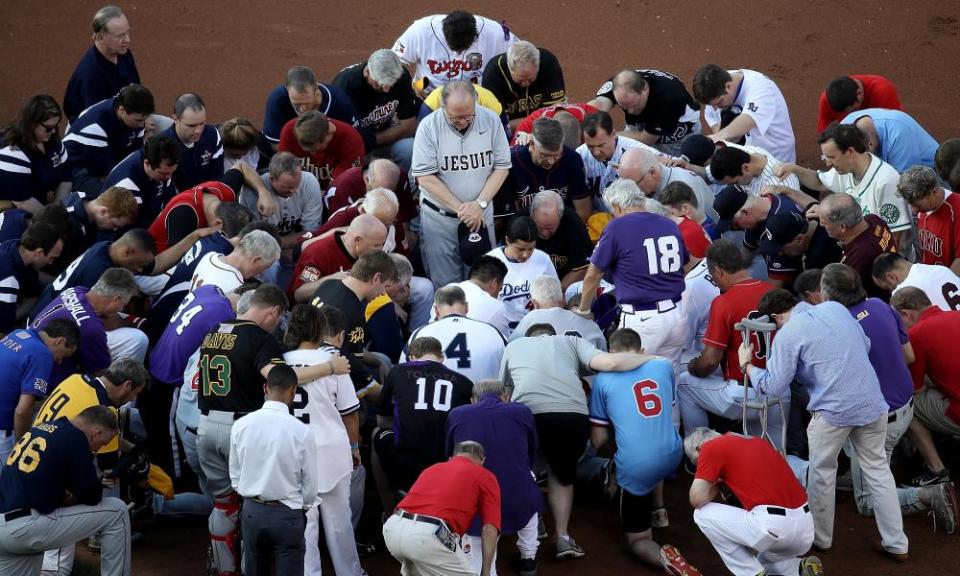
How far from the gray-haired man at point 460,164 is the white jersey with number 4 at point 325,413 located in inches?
100

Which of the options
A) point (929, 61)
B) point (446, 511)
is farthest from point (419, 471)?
point (929, 61)

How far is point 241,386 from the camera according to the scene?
24.7 feet

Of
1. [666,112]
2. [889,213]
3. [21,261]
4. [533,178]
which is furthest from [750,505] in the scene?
[21,261]

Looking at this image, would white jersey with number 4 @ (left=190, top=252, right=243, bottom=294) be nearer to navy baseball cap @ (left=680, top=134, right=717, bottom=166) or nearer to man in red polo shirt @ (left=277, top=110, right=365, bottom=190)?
man in red polo shirt @ (left=277, top=110, right=365, bottom=190)

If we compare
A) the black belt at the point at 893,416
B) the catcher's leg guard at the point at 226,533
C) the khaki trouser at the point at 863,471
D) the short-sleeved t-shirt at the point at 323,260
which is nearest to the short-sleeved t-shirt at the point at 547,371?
the khaki trouser at the point at 863,471

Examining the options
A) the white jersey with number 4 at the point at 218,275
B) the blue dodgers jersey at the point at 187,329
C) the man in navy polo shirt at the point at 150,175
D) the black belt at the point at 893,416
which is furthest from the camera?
the man in navy polo shirt at the point at 150,175

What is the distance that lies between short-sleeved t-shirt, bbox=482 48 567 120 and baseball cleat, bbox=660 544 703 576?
15.6ft

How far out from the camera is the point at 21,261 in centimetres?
923

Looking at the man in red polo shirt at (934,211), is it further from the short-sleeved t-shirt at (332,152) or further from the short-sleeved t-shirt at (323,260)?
the short-sleeved t-shirt at (332,152)

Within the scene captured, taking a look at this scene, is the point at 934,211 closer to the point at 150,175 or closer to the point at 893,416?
the point at 893,416

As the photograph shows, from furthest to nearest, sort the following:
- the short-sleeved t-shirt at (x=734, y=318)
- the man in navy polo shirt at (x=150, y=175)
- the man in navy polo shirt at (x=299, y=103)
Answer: the man in navy polo shirt at (x=299, y=103), the man in navy polo shirt at (x=150, y=175), the short-sleeved t-shirt at (x=734, y=318)

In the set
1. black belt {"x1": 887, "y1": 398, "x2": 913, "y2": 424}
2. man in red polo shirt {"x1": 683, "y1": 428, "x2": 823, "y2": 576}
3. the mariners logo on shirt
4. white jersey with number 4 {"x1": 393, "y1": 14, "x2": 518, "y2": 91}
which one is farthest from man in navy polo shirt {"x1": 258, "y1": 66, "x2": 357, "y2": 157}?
black belt {"x1": 887, "y1": 398, "x2": 913, "y2": 424}

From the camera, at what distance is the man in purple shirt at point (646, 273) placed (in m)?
8.69

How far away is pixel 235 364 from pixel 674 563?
2.97 meters
